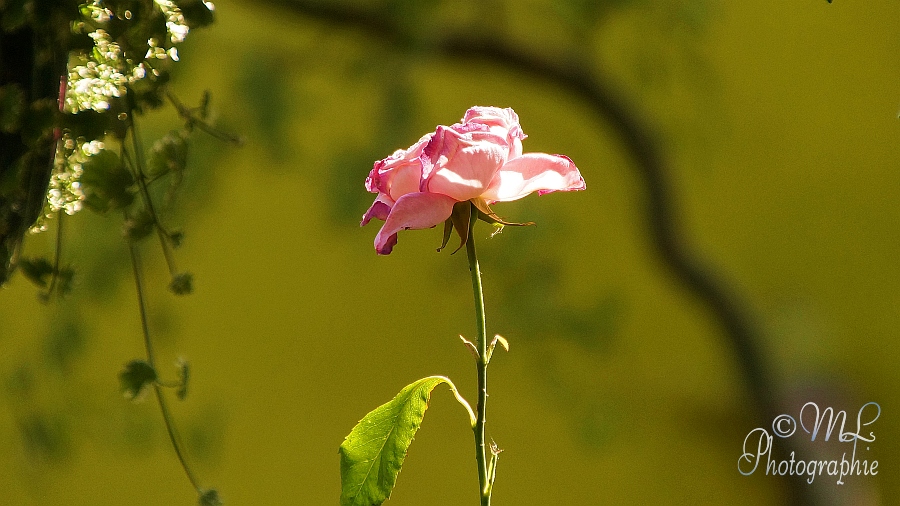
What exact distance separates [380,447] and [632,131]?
4.15 feet

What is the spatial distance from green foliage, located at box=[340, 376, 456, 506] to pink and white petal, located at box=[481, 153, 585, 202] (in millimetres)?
104

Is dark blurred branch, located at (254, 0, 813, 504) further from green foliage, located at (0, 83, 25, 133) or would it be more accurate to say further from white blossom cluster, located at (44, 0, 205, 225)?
green foliage, located at (0, 83, 25, 133)

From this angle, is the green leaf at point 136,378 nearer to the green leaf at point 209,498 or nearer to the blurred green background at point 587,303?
the green leaf at point 209,498

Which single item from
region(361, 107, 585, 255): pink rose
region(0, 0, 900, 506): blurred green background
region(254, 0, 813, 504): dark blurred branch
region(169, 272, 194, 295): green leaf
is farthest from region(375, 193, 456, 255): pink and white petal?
region(0, 0, 900, 506): blurred green background

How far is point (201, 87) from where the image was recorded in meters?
2.42

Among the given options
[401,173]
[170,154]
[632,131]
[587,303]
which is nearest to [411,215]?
[401,173]

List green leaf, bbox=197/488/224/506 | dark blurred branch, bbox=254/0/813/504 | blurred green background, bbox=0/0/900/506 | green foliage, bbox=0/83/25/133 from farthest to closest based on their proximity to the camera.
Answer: blurred green background, bbox=0/0/900/506 < dark blurred branch, bbox=254/0/813/504 < green leaf, bbox=197/488/224/506 < green foliage, bbox=0/83/25/133

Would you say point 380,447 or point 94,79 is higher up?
point 94,79

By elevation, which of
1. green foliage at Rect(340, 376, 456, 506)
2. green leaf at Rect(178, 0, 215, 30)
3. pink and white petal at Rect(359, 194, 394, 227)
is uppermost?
green leaf at Rect(178, 0, 215, 30)

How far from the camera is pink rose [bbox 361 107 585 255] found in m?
0.44

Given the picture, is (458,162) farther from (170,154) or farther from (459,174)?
(170,154)

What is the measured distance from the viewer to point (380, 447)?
472mm

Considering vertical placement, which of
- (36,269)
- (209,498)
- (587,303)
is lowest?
(209,498)

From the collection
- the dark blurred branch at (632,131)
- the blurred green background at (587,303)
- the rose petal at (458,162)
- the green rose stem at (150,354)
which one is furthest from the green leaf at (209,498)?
the blurred green background at (587,303)
